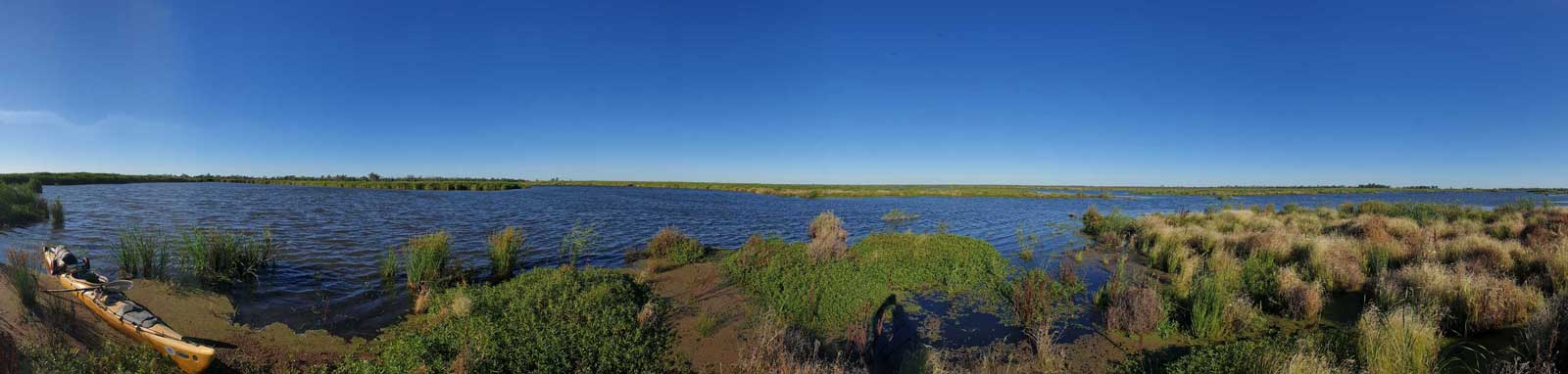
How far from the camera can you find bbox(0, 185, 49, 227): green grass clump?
65.8 ft

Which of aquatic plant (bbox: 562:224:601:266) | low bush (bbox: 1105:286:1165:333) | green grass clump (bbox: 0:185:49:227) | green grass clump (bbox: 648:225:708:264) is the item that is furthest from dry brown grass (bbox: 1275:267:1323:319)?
green grass clump (bbox: 0:185:49:227)

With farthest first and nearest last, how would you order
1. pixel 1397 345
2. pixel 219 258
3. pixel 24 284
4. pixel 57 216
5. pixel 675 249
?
pixel 57 216, pixel 675 249, pixel 219 258, pixel 24 284, pixel 1397 345

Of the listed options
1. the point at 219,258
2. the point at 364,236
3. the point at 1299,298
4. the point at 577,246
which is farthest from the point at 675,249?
the point at 1299,298

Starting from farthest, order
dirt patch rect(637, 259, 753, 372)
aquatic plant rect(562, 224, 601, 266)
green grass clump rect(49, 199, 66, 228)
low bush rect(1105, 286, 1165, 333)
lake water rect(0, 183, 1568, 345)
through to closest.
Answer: green grass clump rect(49, 199, 66, 228)
aquatic plant rect(562, 224, 601, 266)
lake water rect(0, 183, 1568, 345)
low bush rect(1105, 286, 1165, 333)
dirt patch rect(637, 259, 753, 372)

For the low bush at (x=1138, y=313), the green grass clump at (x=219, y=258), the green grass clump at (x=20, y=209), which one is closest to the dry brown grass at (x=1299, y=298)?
the low bush at (x=1138, y=313)

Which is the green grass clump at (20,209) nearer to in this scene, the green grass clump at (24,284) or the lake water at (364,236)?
the lake water at (364,236)

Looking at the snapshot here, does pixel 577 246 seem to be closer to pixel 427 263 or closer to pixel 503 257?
pixel 503 257

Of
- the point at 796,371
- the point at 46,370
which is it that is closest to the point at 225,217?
the point at 46,370

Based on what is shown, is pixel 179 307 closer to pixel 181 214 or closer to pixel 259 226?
pixel 259 226

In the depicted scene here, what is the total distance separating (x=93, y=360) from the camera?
19.5 ft

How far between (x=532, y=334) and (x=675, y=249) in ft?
28.4

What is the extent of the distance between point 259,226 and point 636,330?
26019mm

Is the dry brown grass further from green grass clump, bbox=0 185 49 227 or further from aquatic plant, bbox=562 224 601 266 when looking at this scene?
green grass clump, bbox=0 185 49 227

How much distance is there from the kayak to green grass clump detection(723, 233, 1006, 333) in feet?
27.5
